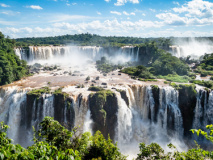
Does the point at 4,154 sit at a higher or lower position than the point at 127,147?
higher

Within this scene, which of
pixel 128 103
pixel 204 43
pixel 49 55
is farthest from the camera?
pixel 204 43

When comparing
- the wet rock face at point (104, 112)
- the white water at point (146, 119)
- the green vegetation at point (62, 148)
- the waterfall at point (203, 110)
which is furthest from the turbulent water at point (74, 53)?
the green vegetation at point (62, 148)

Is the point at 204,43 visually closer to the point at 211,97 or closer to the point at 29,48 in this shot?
the point at 211,97

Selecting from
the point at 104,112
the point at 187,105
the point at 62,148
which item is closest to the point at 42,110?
the point at 104,112

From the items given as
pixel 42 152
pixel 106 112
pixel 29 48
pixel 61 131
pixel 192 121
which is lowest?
pixel 192 121

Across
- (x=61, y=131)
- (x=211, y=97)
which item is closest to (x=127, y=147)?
(x=211, y=97)

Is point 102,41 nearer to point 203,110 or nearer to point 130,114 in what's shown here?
point 130,114
